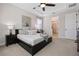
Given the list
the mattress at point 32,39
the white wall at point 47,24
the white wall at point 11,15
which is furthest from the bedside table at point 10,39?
the white wall at point 47,24

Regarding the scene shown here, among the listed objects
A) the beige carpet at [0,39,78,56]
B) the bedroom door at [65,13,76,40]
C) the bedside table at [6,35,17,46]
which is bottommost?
the beige carpet at [0,39,78,56]

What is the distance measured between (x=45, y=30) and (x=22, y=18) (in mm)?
3061

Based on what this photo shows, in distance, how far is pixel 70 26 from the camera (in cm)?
648

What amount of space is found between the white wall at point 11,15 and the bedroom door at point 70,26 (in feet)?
11.5

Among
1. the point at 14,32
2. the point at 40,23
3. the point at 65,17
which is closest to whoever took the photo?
the point at 14,32

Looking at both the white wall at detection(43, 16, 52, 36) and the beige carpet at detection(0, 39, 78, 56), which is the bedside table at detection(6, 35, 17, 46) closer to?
the beige carpet at detection(0, 39, 78, 56)

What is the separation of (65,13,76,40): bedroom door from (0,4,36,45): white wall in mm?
3496

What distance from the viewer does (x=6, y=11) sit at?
4.78 m

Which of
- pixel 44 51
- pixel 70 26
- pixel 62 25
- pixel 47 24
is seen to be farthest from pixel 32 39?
pixel 47 24

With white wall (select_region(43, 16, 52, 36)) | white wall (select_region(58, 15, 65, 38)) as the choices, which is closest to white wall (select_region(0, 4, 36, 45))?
white wall (select_region(43, 16, 52, 36))

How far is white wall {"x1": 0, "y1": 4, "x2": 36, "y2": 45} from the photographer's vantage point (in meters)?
4.62

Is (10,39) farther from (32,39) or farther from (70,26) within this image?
(70,26)

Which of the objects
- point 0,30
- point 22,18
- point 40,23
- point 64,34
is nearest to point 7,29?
point 0,30

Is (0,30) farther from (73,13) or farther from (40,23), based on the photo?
(73,13)
